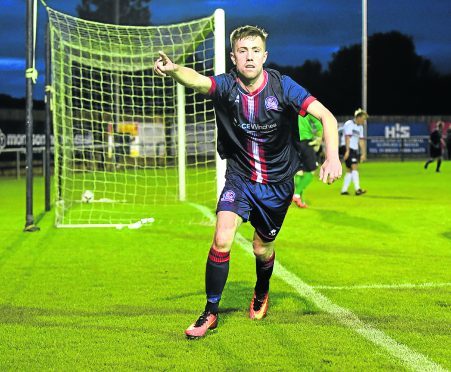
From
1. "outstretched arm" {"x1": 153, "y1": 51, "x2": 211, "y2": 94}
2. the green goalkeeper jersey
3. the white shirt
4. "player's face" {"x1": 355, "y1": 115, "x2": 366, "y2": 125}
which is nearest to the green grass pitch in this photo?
"outstretched arm" {"x1": 153, "y1": 51, "x2": 211, "y2": 94}

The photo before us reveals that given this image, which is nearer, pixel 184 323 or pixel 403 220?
pixel 184 323

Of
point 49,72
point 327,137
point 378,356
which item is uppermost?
point 49,72

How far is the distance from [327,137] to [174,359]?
168cm

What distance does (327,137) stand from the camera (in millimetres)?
4953

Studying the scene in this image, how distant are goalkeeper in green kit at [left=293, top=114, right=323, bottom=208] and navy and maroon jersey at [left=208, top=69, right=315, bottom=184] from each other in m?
8.24

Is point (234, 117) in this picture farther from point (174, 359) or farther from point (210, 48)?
point (210, 48)

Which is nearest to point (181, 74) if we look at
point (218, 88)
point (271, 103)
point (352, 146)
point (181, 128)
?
point (218, 88)

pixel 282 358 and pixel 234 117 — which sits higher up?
pixel 234 117

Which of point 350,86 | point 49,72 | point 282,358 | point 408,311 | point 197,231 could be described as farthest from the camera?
point 350,86

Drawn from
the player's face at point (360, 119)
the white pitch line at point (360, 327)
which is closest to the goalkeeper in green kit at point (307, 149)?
the player's face at point (360, 119)

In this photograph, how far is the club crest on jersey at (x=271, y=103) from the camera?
5184 mm

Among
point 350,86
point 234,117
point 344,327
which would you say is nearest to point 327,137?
point 234,117

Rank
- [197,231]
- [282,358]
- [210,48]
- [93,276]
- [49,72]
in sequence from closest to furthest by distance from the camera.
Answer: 1. [282,358]
2. [93,276]
3. [197,231]
4. [210,48]
5. [49,72]

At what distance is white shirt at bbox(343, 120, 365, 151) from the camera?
1720 cm
